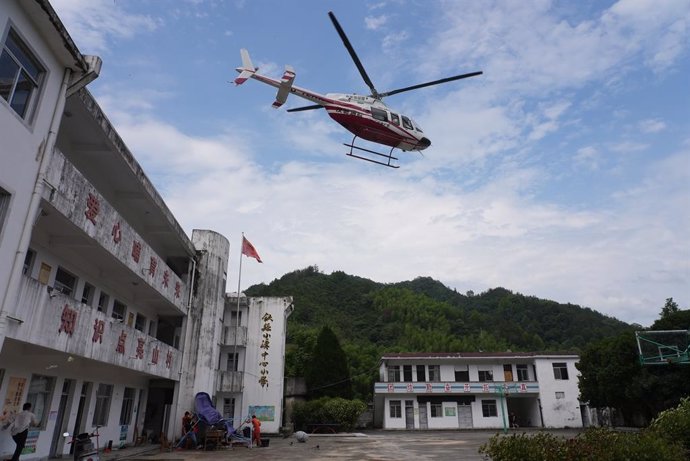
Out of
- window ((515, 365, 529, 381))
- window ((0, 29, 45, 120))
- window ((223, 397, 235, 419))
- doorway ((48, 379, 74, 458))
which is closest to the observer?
window ((0, 29, 45, 120))

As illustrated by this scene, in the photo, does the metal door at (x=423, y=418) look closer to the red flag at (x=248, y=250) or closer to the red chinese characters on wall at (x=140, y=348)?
the red flag at (x=248, y=250)

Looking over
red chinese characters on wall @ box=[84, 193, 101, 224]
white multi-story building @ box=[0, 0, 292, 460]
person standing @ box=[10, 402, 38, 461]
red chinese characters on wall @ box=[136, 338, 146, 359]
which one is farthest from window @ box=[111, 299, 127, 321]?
person standing @ box=[10, 402, 38, 461]

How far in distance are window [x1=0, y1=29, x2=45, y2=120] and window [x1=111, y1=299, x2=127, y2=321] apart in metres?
10.4

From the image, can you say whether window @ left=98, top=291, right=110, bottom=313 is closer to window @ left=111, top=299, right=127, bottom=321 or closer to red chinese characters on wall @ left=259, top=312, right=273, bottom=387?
window @ left=111, top=299, right=127, bottom=321

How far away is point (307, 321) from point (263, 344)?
3767 cm

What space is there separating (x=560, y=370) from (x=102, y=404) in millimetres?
32557

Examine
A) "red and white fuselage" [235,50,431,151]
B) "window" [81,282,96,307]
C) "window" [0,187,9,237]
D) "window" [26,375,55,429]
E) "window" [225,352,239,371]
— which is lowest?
"window" [26,375,55,429]

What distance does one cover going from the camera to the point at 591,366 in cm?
3009

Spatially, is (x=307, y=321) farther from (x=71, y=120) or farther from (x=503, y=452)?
(x=503, y=452)

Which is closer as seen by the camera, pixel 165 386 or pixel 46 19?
pixel 46 19

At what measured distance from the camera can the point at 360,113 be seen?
51.9 ft

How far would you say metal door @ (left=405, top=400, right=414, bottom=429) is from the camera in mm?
36062

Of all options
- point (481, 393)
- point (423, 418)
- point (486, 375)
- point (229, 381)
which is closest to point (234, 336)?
point (229, 381)

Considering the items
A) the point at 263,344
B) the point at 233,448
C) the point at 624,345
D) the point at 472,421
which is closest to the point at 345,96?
the point at 233,448
